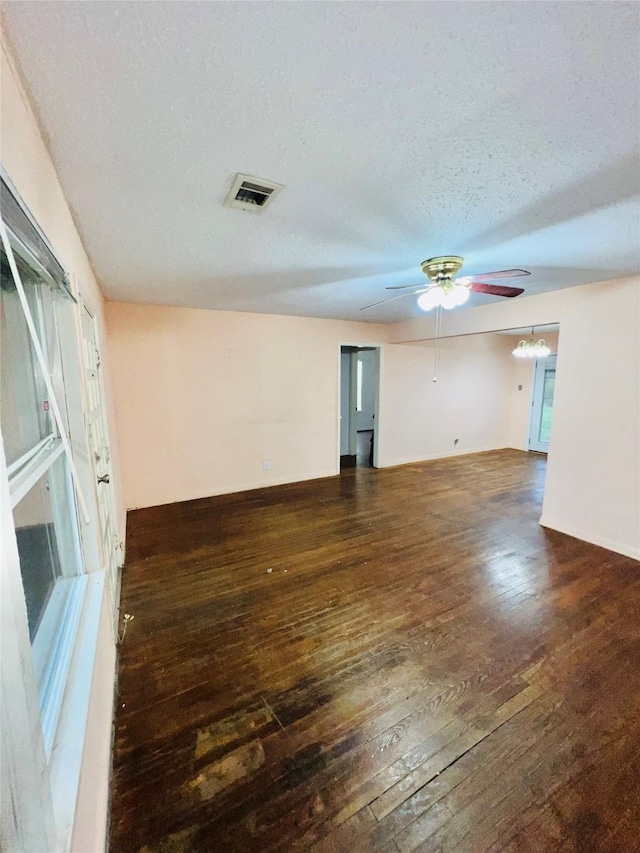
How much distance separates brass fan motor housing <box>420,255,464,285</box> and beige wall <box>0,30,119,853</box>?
2071 millimetres

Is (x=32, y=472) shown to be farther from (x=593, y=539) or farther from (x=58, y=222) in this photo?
(x=593, y=539)

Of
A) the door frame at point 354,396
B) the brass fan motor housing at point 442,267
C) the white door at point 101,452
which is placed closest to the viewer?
the white door at point 101,452

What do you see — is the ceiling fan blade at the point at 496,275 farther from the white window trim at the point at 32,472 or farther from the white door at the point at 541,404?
the white door at the point at 541,404

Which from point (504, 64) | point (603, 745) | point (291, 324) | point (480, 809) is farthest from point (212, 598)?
point (291, 324)

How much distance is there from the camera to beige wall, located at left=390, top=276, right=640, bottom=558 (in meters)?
2.89

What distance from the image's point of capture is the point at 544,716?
5.20 feet

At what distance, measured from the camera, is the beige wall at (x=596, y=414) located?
2.89 m

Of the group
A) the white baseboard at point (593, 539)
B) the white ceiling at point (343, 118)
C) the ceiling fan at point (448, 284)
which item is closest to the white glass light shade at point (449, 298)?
the ceiling fan at point (448, 284)

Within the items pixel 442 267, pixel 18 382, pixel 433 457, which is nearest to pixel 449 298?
Result: pixel 442 267

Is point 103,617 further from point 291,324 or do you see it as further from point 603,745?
point 291,324

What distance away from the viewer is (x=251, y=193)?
1540mm

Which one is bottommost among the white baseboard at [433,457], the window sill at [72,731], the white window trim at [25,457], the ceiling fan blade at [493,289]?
the white baseboard at [433,457]

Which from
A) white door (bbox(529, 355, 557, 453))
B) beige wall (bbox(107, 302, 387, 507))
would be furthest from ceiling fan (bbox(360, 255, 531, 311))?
white door (bbox(529, 355, 557, 453))

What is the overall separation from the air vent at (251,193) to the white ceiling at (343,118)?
46mm
